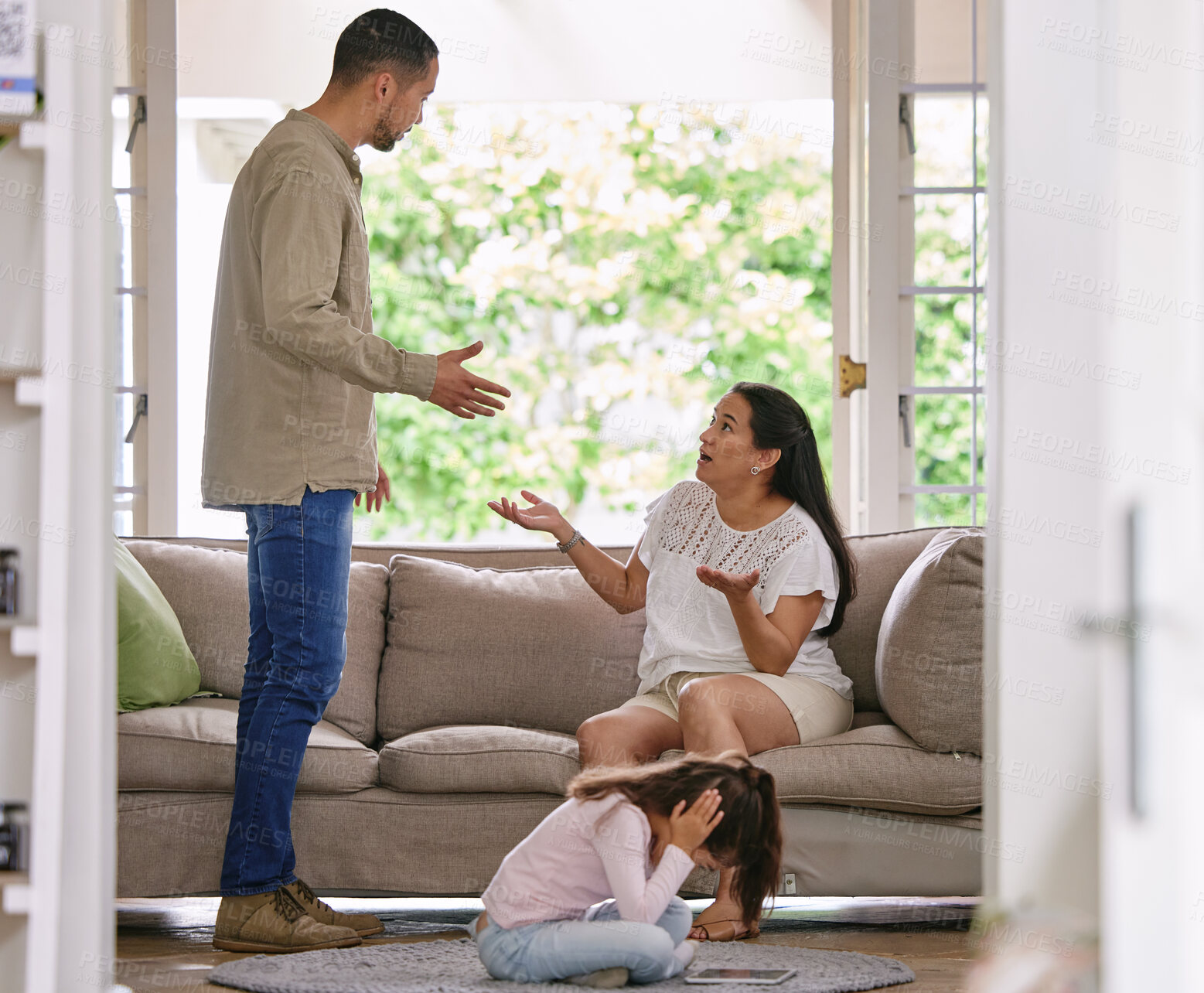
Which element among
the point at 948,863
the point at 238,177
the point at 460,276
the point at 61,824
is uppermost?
the point at 460,276

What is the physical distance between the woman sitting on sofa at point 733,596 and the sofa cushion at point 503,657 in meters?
0.14

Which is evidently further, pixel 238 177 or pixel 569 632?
pixel 569 632

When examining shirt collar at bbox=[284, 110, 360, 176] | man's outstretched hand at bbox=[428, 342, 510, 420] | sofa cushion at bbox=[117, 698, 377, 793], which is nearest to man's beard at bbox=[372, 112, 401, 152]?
shirt collar at bbox=[284, 110, 360, 176]

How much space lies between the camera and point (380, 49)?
251 cm

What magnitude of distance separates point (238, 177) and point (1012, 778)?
5.92 feet

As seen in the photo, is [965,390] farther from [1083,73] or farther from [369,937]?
[1083,73]

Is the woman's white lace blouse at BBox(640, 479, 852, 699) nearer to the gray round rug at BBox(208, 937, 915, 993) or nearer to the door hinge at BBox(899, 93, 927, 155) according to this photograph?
the gray round rug at BBox(208, 937, 915, 993)

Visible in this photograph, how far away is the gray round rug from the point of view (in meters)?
2.14

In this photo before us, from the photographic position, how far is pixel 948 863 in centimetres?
257

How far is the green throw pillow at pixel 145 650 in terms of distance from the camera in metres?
2.78

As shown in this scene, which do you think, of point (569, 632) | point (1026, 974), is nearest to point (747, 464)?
point (569, 632)

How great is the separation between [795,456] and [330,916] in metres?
1.36

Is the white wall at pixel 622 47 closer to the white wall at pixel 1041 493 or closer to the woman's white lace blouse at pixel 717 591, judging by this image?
the woman's white lace blouse at pixel 717 591

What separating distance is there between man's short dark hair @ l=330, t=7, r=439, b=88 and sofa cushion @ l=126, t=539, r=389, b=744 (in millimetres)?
1190
